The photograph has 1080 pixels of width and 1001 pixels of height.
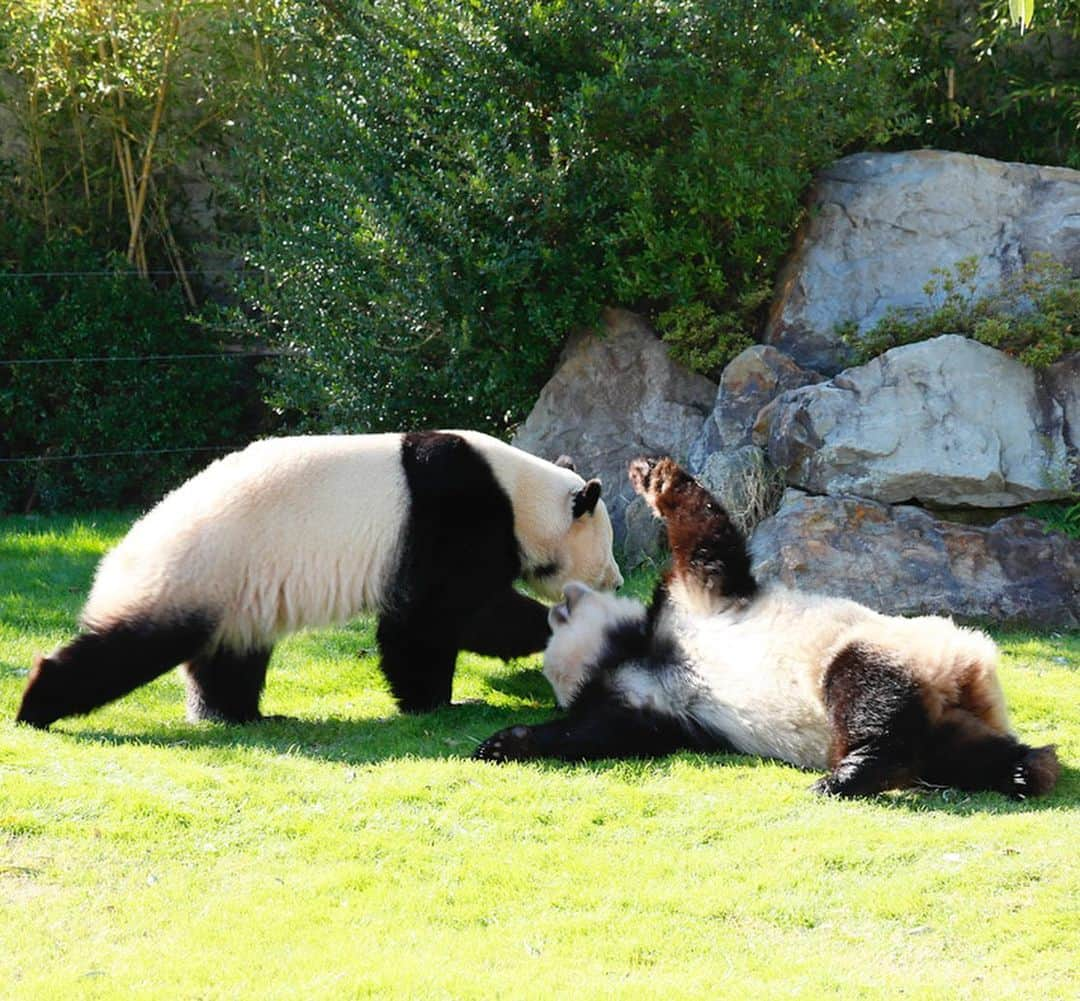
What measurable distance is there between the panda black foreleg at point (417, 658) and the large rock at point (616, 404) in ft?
12.3

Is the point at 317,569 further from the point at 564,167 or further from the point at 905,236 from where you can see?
the point at 905,236

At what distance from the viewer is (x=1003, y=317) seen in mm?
9688

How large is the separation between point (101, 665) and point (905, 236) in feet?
22.5

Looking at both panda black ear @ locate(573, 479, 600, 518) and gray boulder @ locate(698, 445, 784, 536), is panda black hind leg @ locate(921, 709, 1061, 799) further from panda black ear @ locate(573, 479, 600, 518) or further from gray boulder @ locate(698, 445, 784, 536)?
gray boulder @ locate(698, 445, 784, 536)

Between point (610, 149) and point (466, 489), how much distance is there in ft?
14.0

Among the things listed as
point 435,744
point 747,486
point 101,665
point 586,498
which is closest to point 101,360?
point 747,486

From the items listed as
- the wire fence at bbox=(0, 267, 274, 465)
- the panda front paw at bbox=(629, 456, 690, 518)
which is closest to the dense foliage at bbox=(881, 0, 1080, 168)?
the wire fence at bbox=(0, 267, 274, 465)

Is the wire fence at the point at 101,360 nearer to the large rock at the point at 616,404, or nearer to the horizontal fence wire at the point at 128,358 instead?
the horizontal fence wire at the point at 128,358

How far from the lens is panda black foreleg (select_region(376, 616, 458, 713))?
7.39 metres

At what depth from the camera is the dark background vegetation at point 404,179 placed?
10.6 m

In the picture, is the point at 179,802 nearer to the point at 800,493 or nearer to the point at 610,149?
the point at 800,493

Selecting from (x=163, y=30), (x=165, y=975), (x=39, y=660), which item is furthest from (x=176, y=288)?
(x=165, y=975)

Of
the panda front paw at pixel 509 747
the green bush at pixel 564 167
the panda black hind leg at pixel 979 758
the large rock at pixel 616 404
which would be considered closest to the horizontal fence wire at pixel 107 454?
the green bush at pixel 564 167

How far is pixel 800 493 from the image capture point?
31.8ft
